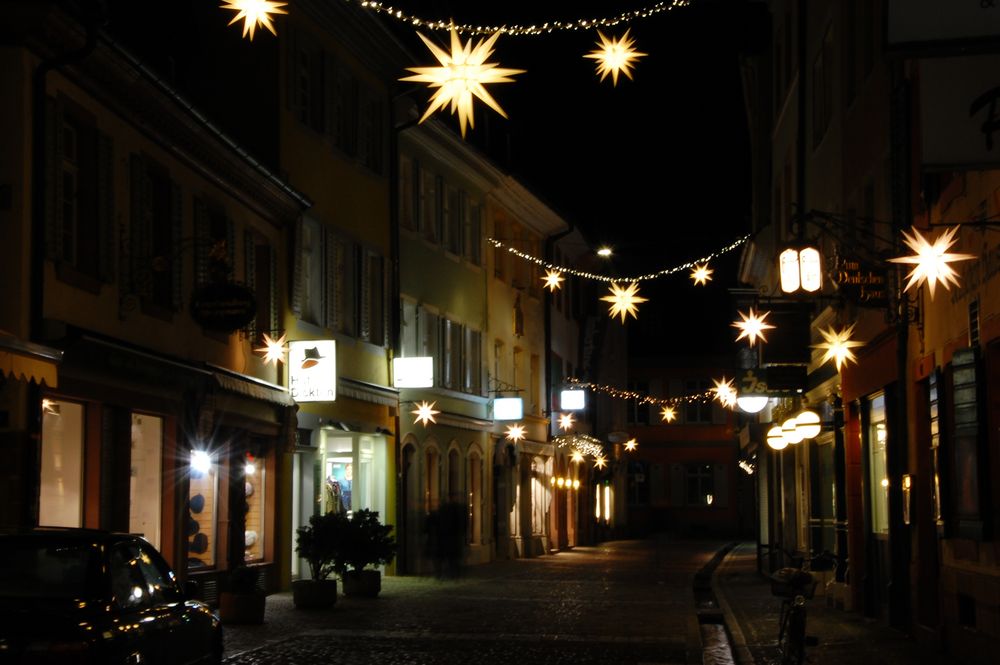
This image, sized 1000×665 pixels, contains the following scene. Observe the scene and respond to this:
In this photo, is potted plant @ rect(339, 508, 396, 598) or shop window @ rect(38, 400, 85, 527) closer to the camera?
shop window @ rect(38, 400, 85, 527)

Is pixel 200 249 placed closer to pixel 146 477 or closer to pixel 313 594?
pixel 146 477

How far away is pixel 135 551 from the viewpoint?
1059cm

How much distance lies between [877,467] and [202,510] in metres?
9.83

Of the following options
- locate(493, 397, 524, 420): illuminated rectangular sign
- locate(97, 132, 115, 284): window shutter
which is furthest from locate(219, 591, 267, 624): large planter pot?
locate(493, 397, 524, 420): illuminated rectangular sign

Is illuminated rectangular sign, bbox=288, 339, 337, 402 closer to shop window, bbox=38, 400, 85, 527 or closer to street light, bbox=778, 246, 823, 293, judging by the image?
shop window, bbox=38, 400, 85, 527

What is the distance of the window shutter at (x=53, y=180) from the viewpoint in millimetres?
16719

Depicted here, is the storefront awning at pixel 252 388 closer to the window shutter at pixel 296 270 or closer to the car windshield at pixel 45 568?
the window shutter at pixel 296 270

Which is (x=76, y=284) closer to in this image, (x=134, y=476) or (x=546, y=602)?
(x=134, y=476)

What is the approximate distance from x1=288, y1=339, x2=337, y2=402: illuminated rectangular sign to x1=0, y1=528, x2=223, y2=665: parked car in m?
13.9

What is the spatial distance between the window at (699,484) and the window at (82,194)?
56.7m

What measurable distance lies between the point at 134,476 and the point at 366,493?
39.6 ft

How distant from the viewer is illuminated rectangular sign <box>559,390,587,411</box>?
47688 mm

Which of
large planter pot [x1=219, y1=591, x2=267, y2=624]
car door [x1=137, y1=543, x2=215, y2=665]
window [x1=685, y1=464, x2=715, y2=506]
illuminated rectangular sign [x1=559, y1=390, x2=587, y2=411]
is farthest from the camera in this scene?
window [x1=685, y1=464, x2=715, y2=506]

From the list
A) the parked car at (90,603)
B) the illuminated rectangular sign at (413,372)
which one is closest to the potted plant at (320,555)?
the illuminated rectangular sign at (413,372)
